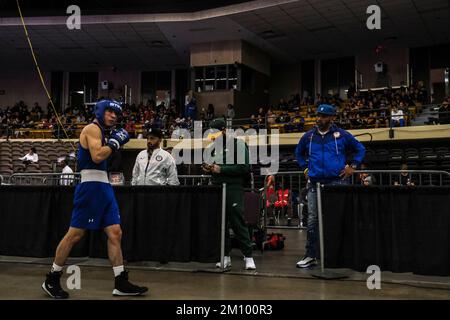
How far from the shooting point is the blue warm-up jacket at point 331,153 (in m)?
6.09

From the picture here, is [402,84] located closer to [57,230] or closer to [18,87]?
[57,230]

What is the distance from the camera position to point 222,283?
5.26 metres

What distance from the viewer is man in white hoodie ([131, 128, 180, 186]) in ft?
22.2

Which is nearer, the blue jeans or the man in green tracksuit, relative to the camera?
the blue jeans

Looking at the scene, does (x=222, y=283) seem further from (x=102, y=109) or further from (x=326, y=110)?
(x=326, y=110)

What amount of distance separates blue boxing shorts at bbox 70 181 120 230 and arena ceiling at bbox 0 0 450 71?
16628 mm

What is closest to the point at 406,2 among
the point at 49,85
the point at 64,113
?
the point at 64,113

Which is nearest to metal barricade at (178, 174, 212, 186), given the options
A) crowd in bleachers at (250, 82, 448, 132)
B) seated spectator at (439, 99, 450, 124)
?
crowd in bleachers at (250, 82, 448, 132)

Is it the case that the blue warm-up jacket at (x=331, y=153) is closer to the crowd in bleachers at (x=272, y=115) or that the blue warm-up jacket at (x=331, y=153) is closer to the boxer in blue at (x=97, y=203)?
the boxer in blue at (x=97, y=203)

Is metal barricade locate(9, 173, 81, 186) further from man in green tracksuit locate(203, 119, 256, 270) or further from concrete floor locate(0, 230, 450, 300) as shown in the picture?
man in green tracksuit locate(203, 119, 256, 270)

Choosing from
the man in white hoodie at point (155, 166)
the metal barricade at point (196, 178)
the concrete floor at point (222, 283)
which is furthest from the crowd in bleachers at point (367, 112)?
the concrete floor at point (222, 283)

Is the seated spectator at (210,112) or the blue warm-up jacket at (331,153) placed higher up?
the seated spectator at (210,112)

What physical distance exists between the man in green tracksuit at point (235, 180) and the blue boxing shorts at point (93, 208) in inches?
65.1
